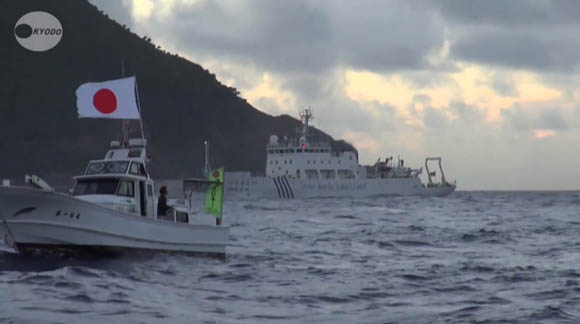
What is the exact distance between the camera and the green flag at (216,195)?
22.4m

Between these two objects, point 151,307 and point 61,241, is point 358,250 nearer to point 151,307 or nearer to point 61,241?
point 61,241

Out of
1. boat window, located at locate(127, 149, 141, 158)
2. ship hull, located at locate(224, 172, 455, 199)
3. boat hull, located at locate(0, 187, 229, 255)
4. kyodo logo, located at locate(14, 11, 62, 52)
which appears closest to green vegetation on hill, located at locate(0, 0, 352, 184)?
kyodo logo, located at locate(14, 11, 62, 52)

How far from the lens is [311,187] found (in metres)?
99.2

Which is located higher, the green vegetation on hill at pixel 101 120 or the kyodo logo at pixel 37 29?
the kyodo logo at pixel 37 29

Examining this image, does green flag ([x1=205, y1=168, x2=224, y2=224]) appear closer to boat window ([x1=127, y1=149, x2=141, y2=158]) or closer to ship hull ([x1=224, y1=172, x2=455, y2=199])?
boat window ([x1=127, y1=149, x2=141, y2=158])

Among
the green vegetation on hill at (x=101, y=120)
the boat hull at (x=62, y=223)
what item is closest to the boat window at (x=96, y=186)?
the boat hull at (x=62, y=223)

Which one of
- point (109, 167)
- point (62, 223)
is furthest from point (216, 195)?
point (62, 223)

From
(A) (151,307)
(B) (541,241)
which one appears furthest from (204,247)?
(B) (541,241)

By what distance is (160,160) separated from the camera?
148 metres

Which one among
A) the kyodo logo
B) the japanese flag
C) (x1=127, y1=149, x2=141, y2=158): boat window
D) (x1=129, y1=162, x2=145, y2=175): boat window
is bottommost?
A: (x1=129, y1=162, x2=145, y2=175): boat window

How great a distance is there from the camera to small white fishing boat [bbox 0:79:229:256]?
60.4 ft

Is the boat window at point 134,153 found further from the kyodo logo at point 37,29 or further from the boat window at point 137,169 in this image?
the kyodo logo at point 37,29

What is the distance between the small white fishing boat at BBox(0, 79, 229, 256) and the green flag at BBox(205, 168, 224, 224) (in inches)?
1.2

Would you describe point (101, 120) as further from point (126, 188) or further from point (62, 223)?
point (62, 223)
